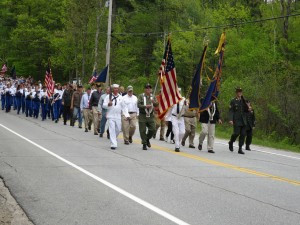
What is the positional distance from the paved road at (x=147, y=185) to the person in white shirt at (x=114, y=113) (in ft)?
1.45

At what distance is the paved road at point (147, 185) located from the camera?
7340 mm

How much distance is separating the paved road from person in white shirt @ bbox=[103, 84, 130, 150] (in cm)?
44

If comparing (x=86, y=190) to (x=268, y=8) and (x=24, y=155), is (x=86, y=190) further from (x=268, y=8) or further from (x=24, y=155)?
(x=268, y=8)

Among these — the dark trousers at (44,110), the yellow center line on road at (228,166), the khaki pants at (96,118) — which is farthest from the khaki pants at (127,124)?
the dark trousers at (44,110)

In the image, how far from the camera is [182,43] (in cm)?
4603

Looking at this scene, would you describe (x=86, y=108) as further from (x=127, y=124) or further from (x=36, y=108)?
(x=36, y=108)

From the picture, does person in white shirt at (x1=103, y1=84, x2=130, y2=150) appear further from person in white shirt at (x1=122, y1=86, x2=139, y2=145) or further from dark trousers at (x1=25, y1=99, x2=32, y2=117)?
dark trousers at (x1=25, y1=99, x2=32, y2=117)

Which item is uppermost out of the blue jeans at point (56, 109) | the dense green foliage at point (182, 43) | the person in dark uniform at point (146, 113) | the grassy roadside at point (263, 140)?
the dense green foliage at point (182, 43)

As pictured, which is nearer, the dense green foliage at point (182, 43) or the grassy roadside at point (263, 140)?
the grassy roadside at point (263, 140)

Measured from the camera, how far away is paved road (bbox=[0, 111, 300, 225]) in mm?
7340

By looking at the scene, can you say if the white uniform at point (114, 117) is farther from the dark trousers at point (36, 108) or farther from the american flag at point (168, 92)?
the dark trousers at point (36, 108)

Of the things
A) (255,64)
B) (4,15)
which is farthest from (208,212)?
(4,15)

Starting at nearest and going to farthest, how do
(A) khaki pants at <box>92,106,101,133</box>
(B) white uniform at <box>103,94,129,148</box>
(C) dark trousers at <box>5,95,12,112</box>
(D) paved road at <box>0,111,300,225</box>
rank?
(D) paved road at <box>0,111,300,225</box>
(B) white uniform at <box>103,94,129,148</box>
(A) khaki pants at <box>92,106,101,133</box>
(C) dark trousers at <box>5,95,12,112</box>

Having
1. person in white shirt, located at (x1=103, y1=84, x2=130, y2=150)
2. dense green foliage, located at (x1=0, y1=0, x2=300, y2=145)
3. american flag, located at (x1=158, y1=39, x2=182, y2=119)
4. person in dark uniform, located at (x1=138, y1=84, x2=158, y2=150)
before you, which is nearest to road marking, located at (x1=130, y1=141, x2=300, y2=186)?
person in dark uniform, located at (x1=138, y1=84, x2=158, y2=150)
